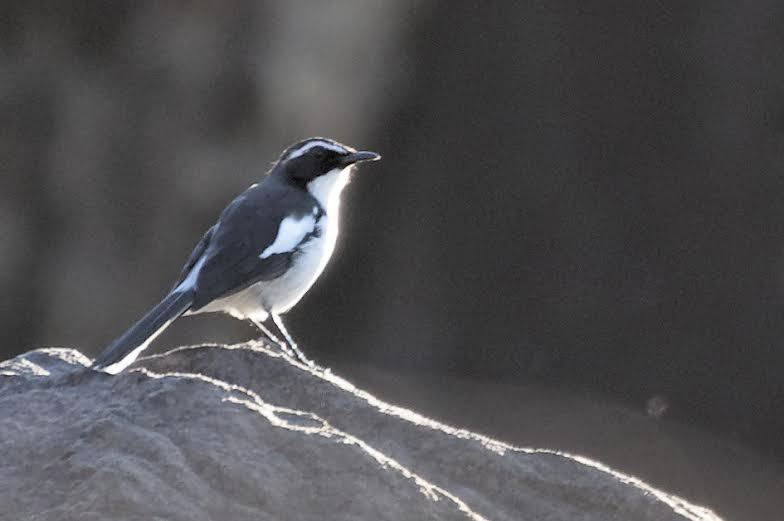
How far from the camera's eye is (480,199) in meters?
17.7

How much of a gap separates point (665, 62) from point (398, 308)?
12.1 ft

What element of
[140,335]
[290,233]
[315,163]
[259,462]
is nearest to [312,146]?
[315,163]

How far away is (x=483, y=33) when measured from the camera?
18.3m

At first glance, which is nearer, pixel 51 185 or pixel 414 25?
pixel 51 185

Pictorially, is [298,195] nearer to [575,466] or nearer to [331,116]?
[575,466]

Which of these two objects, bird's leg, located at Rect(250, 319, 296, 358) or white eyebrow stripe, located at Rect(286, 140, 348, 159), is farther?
white eyebrow stripe, located at Rect(286, 140, 348, 159)

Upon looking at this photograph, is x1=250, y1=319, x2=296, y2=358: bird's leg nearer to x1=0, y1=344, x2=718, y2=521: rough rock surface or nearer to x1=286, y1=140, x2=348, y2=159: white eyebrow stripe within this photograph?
x1=0, y1=344, x2=718, y2=521: rough rock surface

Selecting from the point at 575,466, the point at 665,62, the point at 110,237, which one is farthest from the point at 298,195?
the point at 665,62

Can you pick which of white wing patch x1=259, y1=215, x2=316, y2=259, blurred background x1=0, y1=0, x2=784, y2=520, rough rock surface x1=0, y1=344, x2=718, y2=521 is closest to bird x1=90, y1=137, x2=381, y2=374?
white wing patch x1=259, y1=215, x2=316, y2=259

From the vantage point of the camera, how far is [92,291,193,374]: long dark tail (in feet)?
22.7

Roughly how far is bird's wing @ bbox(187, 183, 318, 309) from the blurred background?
7.48 meters

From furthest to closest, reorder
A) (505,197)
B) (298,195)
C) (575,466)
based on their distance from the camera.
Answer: (505,197) → (298,195) → (575,466)

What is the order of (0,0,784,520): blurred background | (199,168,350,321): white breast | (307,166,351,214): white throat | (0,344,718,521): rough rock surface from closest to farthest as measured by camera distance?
(0,344,718,521): rough rock surface < (199,168,350,321): white breast < (307,166,351,214): white throat < (0,0,784,520): blurred background

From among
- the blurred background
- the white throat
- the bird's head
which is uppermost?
the bird's head
